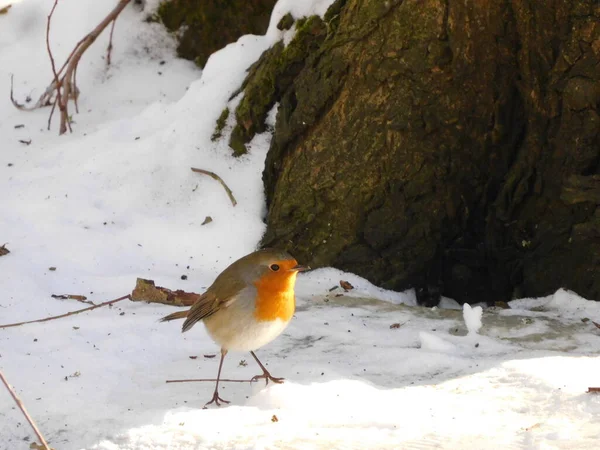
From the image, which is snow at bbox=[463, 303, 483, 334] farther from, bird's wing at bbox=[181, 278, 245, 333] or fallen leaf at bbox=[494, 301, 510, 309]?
bird's wing at bbox=[181, 278, 245, 333]

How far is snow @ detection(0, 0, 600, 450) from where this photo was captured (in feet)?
9.46

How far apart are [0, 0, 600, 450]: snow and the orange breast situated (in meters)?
0.29

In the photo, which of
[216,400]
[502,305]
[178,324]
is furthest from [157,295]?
[502,305]

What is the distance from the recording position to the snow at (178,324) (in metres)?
2.88

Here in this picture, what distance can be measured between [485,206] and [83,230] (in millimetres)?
2399

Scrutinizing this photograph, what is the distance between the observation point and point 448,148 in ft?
14.9

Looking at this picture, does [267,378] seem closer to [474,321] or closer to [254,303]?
[254,303]

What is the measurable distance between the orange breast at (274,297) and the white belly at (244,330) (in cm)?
3

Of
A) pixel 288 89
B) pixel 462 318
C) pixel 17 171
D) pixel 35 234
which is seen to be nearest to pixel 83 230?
pixel 35 234

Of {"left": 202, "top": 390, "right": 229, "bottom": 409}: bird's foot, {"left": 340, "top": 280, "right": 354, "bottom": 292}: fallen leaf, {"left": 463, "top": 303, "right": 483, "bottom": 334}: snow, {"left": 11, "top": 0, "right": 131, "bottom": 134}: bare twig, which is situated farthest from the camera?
{"left": 11, "top": 0, "right": 131, "bottom": 134}: bare twig

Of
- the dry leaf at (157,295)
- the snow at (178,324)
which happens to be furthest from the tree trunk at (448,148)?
the dry leaf at (157,295)

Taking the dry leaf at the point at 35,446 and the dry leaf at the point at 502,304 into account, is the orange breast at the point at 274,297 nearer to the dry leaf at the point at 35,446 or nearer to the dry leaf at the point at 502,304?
the dry leaf at the point at 35,446

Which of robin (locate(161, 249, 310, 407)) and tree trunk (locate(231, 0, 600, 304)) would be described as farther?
tree trunk (locate(231, 0, 600, 304))

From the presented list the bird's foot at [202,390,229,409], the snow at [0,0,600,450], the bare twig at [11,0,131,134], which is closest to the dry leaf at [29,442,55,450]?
the snow at [0,0,600,450]
